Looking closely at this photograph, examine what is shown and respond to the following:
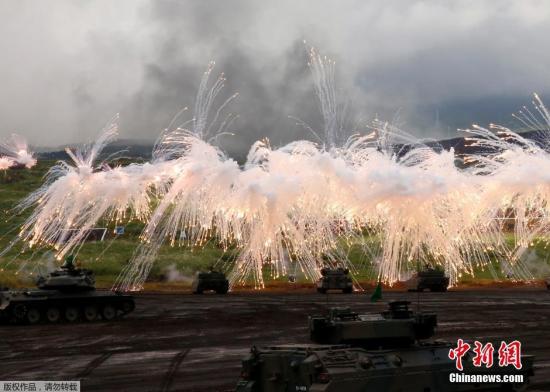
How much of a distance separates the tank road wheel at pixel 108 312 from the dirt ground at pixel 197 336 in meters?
0.95

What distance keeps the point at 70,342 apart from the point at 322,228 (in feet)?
55.9

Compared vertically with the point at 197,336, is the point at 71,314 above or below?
above

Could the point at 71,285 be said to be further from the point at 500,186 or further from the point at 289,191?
the point at 500,186

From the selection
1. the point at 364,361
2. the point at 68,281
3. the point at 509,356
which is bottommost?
the point at 509,356

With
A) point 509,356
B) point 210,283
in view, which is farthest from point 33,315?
point 509,356

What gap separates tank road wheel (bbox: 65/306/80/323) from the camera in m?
37.3

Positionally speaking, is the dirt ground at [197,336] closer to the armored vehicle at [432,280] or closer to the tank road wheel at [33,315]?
the tank road wheel at [33,315]

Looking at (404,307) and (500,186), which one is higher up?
(500,186)

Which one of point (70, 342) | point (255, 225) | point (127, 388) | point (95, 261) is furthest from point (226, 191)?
point (95, 261)

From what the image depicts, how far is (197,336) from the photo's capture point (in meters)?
28.9

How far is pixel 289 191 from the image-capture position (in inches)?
1503

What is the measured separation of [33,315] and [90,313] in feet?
9.70

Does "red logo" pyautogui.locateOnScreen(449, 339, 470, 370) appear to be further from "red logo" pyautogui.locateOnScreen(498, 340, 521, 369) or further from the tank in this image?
"red logo" pyautogui.locateOnScreen(498, 340, 521, 369)

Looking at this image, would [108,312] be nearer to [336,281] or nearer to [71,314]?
[71,314]
